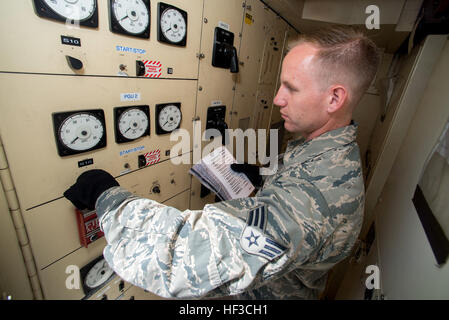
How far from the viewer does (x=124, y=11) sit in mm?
978

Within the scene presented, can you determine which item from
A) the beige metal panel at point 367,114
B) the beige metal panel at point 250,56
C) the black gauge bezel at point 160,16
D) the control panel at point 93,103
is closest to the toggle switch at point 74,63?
the control panel at point 93,103

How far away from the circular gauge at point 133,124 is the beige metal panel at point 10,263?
540mm

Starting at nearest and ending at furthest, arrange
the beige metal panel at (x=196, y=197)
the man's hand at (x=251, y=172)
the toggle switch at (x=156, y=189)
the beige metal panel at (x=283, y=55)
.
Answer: the toggle switch at (x=156, y=189)
the man's hand at (x=251, y=172)
the beige metal panel at (x=196, y=197)
the beige metal panel at (x=283, y=55)

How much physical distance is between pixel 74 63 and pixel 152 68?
1.36 feet

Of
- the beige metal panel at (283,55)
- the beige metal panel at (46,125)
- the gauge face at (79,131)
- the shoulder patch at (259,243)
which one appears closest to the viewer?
the shoulder patch at (259,243)

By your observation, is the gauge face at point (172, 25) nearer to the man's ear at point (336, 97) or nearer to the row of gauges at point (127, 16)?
the row of gauges at point (127, 16)

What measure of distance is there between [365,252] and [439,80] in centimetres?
150

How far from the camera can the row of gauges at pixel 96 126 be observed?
910 millimetres

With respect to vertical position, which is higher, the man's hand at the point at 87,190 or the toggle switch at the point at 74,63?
the toggle switch at the point at 74,63

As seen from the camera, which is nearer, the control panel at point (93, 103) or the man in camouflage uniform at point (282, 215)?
the man in camouflage uniform at point (282, 215)

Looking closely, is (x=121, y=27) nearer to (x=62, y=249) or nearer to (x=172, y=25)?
(x=172, y=25)

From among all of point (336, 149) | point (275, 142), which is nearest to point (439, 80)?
point (336, 149)

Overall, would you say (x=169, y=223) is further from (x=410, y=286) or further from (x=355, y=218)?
(x=410, y=286)

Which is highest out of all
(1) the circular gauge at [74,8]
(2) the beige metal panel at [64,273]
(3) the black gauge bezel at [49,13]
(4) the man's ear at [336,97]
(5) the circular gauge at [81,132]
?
(1) the circular gauge at [74,8]
